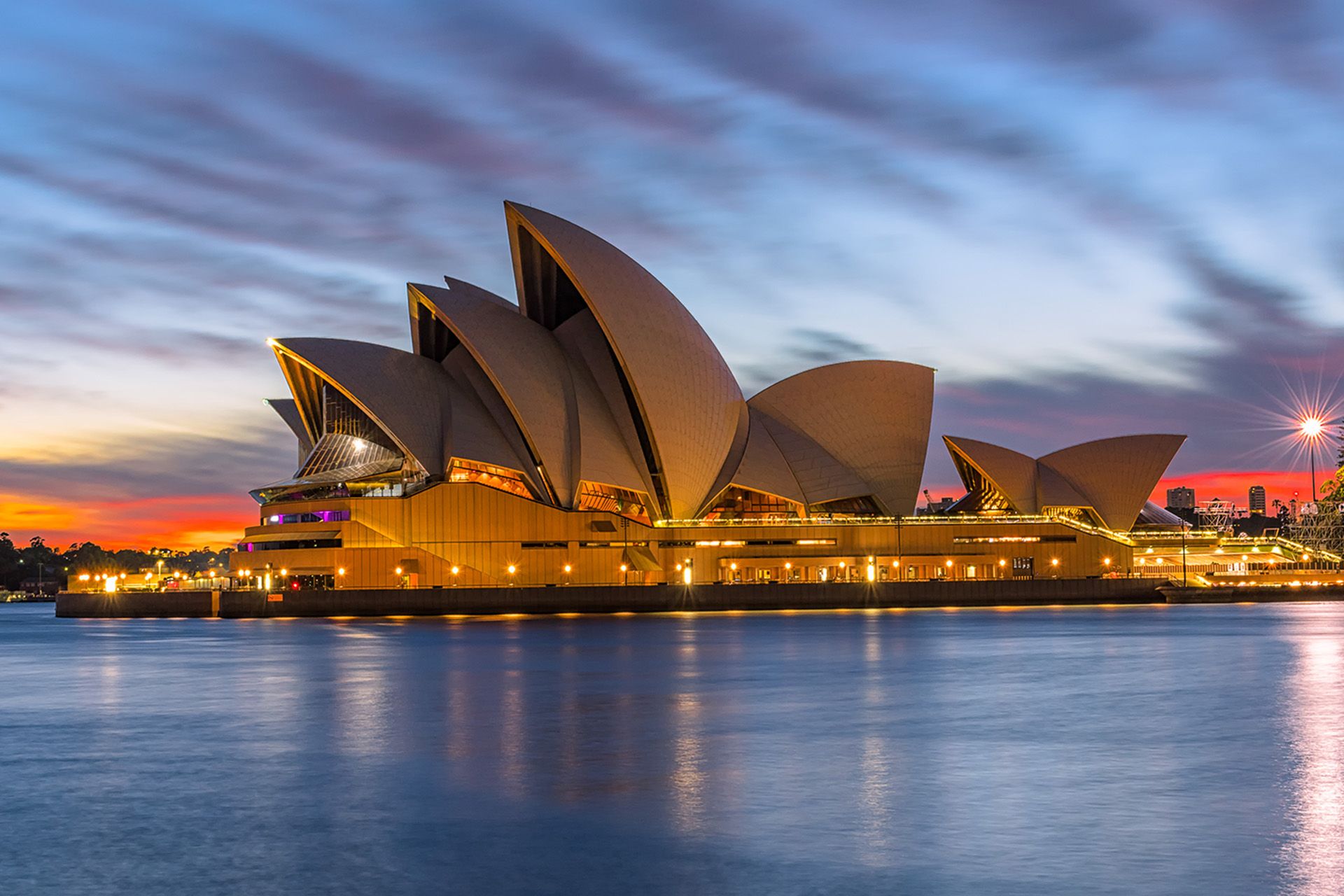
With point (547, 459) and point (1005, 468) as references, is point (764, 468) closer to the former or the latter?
point (547, 459)

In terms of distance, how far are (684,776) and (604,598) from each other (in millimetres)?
55085

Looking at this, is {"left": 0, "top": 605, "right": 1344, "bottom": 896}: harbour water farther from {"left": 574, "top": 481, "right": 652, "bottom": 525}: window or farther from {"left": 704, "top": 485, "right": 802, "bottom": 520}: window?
{"left": 704, "top": 485, "right": 802, "bottom": 520}: window

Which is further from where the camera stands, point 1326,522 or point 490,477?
point 1326,522

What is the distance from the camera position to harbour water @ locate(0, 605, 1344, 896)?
12.1 metres

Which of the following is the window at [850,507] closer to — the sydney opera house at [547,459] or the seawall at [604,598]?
the sydney opera house at [547,459]

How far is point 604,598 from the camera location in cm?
7169

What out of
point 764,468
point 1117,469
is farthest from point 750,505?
point 1117,469

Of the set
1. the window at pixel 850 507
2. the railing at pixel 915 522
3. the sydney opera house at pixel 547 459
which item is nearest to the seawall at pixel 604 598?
the sydney opera house at pixel 547 459

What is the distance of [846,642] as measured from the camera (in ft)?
146

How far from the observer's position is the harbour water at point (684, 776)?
12055mm

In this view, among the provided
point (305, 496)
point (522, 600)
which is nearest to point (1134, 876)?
point (522, 600)

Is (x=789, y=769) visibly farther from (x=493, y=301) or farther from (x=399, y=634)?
(x=493, y=301)

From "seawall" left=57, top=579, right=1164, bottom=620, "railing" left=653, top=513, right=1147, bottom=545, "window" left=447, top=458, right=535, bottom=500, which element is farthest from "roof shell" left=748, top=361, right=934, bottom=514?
"window" left=447, top=458, right=535, bottom=500

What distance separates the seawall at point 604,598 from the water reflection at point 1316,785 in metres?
45.3
